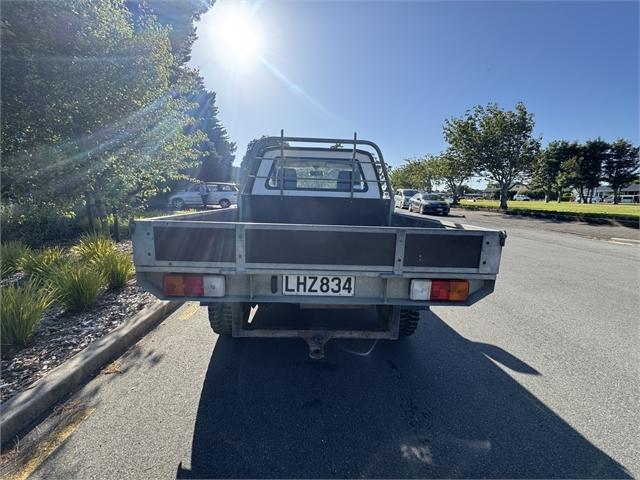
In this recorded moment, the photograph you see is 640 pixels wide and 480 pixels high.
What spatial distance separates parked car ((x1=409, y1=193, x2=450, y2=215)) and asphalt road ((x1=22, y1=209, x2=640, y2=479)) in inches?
790

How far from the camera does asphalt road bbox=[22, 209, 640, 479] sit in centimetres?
189

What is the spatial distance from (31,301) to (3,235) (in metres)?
5.99

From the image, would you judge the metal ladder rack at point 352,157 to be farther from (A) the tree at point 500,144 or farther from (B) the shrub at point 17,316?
(A) the tree at point 500,144

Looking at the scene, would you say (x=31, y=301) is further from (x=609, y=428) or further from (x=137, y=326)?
(x=609, y=428)

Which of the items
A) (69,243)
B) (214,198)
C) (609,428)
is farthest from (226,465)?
(214,198)

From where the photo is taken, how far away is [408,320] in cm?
309

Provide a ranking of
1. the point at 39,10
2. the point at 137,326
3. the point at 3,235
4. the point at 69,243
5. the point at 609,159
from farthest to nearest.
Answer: the point at 609,159 → the point at 69,243 → the point at 3,235 → the point at 39,10 → the point at 137,326

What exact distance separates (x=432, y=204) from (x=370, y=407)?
22609mm

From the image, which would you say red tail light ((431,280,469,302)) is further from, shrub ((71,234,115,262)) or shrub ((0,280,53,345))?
shrub ((71,234,115,262))

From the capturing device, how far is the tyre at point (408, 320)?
2.99m

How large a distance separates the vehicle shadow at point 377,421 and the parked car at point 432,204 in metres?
21.4

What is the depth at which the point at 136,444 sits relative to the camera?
1.98 meters

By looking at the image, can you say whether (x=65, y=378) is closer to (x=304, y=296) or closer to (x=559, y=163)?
(x=304, y=296)

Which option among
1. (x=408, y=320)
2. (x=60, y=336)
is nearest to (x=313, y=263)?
(x=408, y=320)
